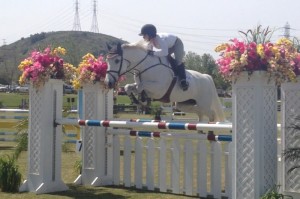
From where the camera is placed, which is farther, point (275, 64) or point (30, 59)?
point (30, 59)

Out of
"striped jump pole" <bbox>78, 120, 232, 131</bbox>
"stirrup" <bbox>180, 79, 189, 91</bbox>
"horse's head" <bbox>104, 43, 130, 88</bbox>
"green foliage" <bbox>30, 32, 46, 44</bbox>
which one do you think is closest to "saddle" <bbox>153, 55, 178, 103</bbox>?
"stirrup" <bbox>180, 79, 189, 91</bbox>

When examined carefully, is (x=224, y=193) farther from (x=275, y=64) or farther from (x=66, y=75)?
(x=66, y=75)

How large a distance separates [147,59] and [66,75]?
128 centimetres

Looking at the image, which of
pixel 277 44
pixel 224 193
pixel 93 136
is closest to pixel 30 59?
pixel 93 136

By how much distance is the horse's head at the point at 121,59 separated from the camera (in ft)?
23.7

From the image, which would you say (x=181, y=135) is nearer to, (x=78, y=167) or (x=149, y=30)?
(x=149, y=30)

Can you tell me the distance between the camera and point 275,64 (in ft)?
17.3

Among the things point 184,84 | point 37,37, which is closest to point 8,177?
point 184,84

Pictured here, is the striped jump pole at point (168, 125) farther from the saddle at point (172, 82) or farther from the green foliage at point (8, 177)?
the green foliage at point (8, 177)

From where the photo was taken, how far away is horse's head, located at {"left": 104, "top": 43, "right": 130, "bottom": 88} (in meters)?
7.21

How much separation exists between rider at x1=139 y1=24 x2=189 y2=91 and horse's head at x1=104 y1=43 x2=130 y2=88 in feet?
1.43

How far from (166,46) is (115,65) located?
84 cm

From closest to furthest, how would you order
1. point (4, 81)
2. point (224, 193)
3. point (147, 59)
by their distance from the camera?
point (224, 193)
point (147, 59)
point (4, 81)

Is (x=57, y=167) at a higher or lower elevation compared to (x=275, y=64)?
lower
